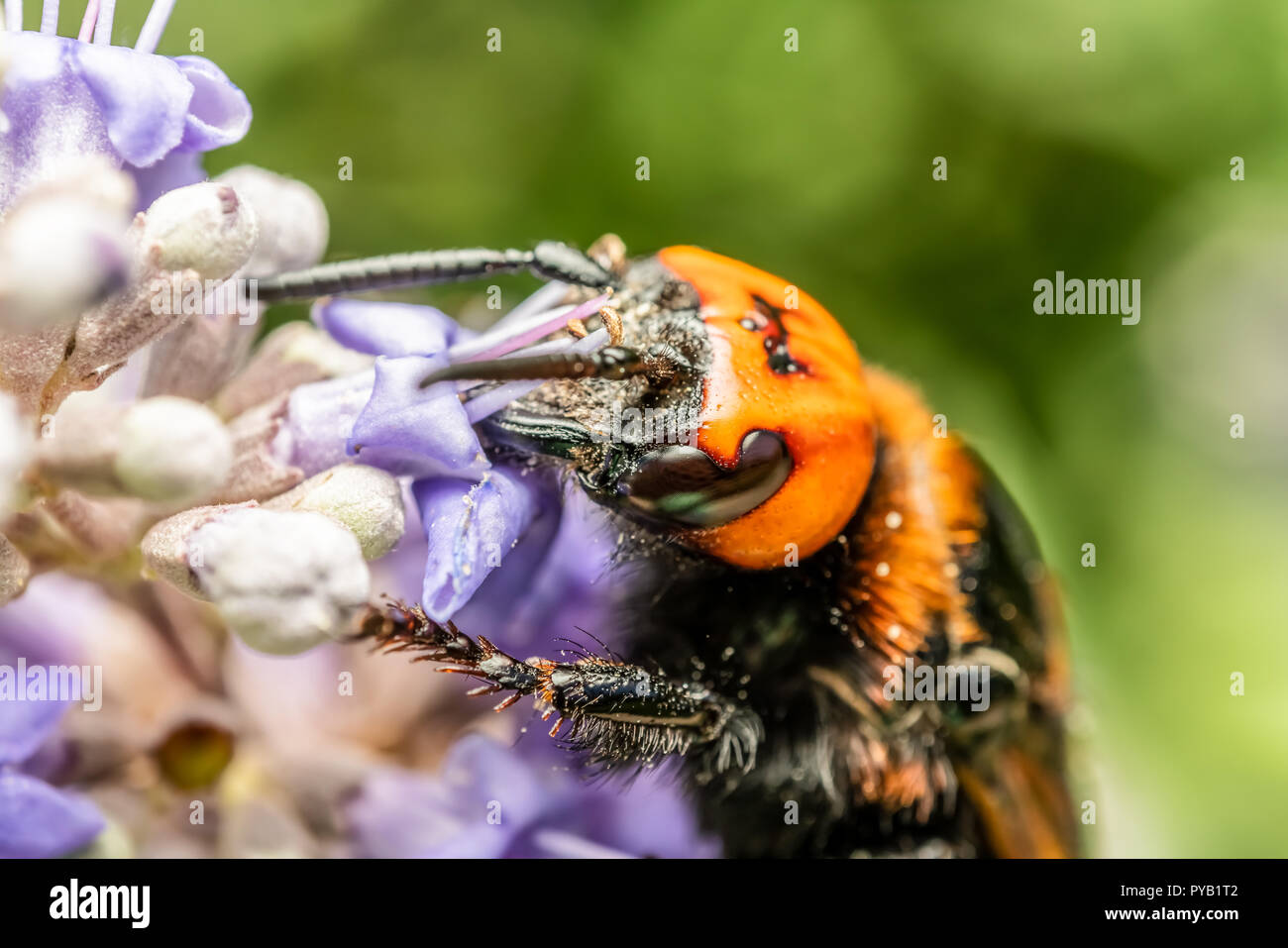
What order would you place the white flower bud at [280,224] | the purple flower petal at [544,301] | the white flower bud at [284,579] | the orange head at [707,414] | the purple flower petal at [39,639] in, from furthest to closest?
the white flower bud at [280,224] < the purple flower petal at [544,301] < the purple flower petal at [39,639] < the orange head at [707,414] < the white flower bud at [284,579]

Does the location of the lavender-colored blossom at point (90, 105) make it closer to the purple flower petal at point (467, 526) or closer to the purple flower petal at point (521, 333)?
the purple flower petal at point (521, 333)

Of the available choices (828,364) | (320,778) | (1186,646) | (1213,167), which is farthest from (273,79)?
(1186,646)

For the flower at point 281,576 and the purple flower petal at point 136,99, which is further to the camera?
the purple flower petal at point 136,99

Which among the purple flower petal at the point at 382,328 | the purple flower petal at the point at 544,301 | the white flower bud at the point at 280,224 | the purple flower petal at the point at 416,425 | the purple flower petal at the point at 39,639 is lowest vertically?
the purple flower petal at the point at 39,639

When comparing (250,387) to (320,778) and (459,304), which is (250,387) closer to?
(320,778)

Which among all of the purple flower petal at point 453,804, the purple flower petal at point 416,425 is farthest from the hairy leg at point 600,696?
the purple flower petal at point 453,804
